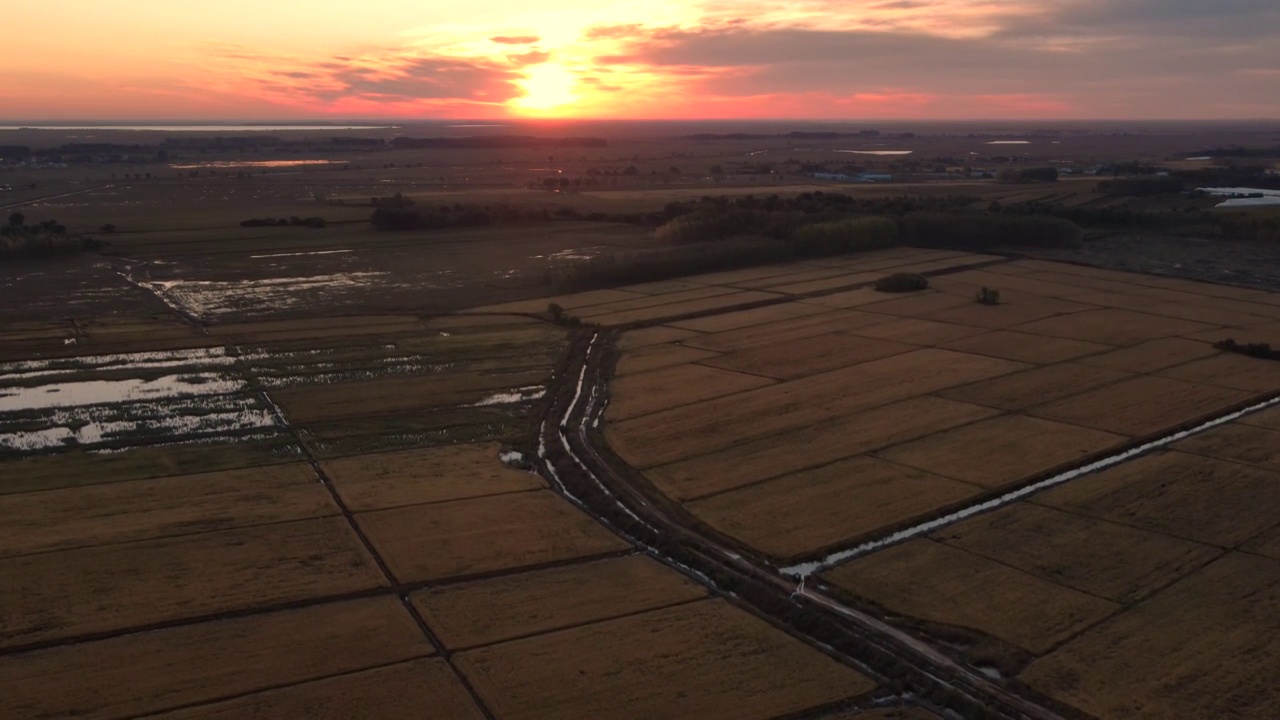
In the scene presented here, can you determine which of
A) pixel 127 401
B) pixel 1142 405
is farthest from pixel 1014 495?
pixel 127 401

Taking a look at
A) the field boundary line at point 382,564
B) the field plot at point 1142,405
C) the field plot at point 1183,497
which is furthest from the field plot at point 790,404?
the field plot at point 1183,497

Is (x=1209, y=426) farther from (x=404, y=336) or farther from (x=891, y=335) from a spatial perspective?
(x=404, y=336)

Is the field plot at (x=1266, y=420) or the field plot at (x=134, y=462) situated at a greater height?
the field plot at (x=1266, y=420)

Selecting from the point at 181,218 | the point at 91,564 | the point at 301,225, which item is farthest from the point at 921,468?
the point at 181,218

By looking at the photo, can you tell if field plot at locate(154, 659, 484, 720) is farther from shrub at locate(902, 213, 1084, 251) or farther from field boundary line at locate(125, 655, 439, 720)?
shrub at locate(902, 213, 1084, 251)

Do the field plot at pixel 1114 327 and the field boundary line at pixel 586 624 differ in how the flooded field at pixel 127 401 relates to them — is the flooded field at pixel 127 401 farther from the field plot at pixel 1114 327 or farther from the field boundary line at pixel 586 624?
the field plot at pixel 1114 327

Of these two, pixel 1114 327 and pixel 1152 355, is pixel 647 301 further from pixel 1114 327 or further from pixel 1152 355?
pixel 1152 355
